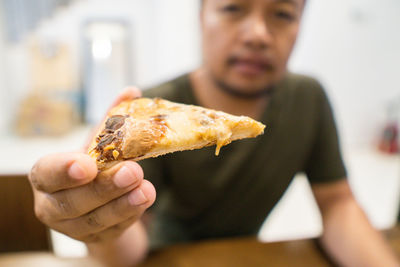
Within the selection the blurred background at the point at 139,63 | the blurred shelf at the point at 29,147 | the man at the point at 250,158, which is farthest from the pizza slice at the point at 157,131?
the blurred background at the point at 139,63

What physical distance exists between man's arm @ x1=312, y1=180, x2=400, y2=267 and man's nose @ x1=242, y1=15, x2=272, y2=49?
2.37ft

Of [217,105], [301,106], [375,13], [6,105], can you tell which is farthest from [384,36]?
[6,105]

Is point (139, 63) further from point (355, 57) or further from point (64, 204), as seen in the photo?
point (64, 204)

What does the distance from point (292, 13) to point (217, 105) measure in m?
0.46

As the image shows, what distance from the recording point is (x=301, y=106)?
1.31 meters

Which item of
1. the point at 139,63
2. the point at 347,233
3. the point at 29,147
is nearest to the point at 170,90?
the point at 347,233

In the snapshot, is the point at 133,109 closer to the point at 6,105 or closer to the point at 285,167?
the point at 285,167


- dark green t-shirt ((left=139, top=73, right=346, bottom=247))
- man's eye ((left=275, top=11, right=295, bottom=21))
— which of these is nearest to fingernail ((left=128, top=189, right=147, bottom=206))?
dark green t-shirt ((left=139, top=73, right=346, bottom=247))

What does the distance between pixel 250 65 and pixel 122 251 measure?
76 cm

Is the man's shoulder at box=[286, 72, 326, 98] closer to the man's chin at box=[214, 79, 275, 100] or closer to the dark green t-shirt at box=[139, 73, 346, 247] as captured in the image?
the dark green t-shirt at box=[139, 73, 346, 247]

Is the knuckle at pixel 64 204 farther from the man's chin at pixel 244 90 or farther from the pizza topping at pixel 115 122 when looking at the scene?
the man's chin at pixel 244 90

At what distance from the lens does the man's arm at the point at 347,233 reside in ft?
3.17

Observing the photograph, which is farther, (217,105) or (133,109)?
(217,105)

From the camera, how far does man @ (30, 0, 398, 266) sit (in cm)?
98
